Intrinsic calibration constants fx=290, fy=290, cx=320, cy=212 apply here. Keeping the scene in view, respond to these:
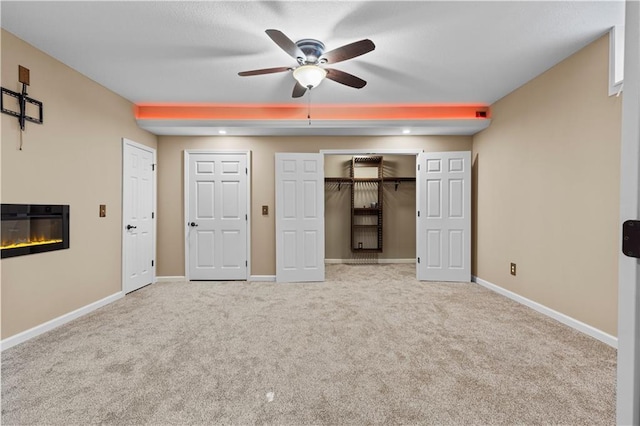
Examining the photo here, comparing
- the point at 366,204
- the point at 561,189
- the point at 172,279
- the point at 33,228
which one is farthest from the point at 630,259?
the point at 366,204

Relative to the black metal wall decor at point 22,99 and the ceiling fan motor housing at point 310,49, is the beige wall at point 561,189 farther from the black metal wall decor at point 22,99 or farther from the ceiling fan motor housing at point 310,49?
the black metal wall decor at point 22,99

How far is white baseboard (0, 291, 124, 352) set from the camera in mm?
2379

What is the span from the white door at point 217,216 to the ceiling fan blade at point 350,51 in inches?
106

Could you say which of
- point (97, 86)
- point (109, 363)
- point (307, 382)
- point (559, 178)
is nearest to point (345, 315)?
point (307, 382)

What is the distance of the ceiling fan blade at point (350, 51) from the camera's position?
2133 mm

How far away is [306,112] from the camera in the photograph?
14.1 feet

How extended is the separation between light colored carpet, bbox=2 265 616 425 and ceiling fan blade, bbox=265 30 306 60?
2.34 m

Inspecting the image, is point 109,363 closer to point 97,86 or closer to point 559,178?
point 97,86

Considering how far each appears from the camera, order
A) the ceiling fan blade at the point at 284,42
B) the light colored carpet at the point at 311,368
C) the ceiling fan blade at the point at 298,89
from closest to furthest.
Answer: the light colored carpet at the point at 311,368 → the ceiling fan blade at the point at 284,42 → the ceiling fan blade at the point at 298,89

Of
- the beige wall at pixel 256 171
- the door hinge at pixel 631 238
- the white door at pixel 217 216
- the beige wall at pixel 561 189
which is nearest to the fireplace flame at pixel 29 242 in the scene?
the beige wall at pixel 256 171

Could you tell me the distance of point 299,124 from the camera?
4.25 m

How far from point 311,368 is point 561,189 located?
115 inches

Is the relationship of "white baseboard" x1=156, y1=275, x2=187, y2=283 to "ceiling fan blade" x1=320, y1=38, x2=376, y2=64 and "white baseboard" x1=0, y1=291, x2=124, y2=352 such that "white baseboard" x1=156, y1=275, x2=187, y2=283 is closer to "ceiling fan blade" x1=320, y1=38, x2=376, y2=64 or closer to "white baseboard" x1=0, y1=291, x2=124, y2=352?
"white baseboard" x1=0, y1=291, x2=124, y2=352

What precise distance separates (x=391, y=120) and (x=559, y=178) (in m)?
2.13
